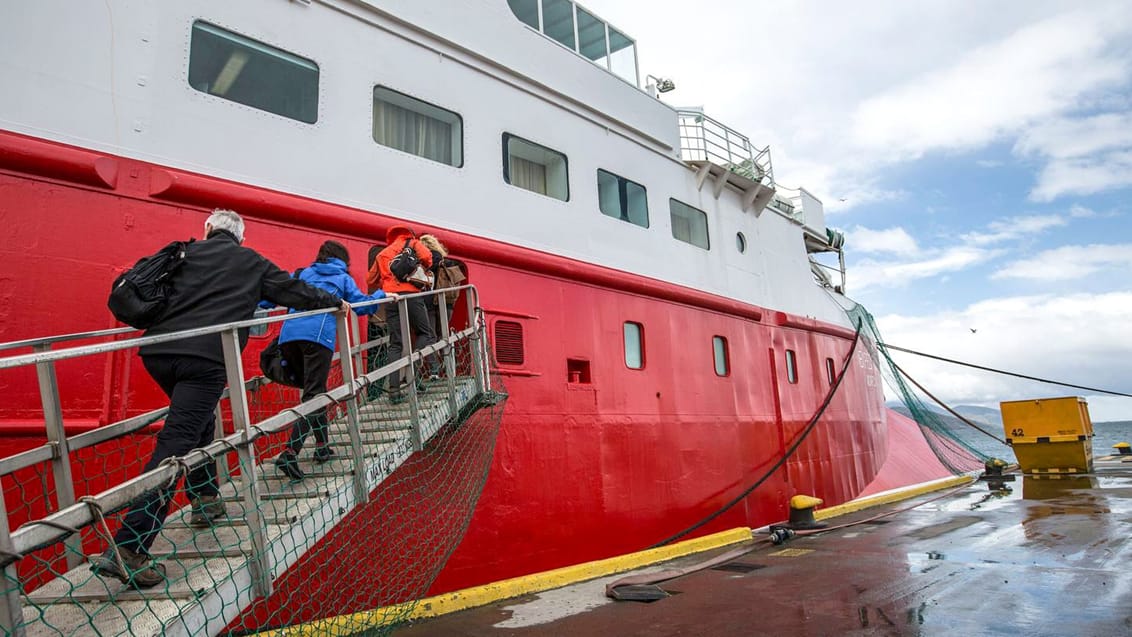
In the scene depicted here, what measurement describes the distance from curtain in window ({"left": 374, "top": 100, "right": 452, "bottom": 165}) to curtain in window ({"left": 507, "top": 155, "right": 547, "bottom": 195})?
819 mm

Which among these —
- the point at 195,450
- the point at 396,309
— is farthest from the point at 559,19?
the point at 195,450

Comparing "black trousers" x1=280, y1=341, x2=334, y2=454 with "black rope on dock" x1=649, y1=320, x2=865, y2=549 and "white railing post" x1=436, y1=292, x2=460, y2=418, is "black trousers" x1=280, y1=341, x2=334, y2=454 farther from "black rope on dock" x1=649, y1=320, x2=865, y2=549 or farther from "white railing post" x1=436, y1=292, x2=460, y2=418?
"black rope on dock" x1=649, y1=320, x2=865, y2=549

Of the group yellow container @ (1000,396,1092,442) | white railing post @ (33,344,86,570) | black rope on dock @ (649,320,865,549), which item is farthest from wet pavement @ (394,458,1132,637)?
yellow container @ (1000,396,1092,442)

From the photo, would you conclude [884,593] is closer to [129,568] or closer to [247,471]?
[247,471]

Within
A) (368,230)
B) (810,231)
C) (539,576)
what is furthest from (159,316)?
(810,231)

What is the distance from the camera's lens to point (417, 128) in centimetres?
673

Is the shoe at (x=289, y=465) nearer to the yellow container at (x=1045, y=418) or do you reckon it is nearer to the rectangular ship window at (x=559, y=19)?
the rectangular ship window at (x=559, y=19)

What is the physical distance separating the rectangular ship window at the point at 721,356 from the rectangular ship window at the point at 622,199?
2003 mm

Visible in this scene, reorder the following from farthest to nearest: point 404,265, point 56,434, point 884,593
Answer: point 884,593 → point 404,265 → point 56,434

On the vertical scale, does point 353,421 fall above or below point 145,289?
below

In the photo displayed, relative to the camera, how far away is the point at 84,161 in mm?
4477

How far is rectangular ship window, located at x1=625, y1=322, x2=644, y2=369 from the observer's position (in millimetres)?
8250

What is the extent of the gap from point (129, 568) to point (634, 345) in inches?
246

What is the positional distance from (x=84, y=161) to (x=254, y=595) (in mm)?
3175
